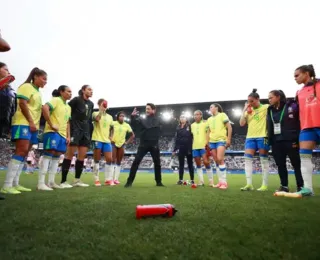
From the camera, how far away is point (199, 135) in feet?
24.9

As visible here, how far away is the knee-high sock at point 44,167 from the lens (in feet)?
16.2

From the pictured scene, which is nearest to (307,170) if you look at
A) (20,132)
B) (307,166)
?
(307,166)

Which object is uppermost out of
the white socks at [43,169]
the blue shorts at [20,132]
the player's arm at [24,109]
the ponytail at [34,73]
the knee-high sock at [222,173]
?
the ponytail at [34,73]

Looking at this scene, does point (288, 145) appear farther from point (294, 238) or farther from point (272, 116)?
point (294, 238)

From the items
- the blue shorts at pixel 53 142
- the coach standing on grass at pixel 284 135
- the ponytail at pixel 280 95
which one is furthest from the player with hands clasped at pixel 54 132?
the ponytail at pixel 280 95

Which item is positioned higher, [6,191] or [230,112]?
[230,112]

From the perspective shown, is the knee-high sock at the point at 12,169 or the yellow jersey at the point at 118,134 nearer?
the knee-high sock at the point at 12,169

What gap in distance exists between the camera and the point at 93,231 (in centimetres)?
186

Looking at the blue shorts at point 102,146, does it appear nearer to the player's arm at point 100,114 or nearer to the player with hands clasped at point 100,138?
the player with hands clasped at point 100,138

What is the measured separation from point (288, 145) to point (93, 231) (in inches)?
165

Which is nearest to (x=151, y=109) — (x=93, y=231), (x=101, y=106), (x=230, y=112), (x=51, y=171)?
(x=101, y=106)

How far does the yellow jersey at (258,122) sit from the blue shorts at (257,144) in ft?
0.31

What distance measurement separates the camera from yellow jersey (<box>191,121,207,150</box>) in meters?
7.51

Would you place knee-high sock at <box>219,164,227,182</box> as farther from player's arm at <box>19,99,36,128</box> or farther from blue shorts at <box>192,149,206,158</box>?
player's arm at <box>19,99,36,128</box>
